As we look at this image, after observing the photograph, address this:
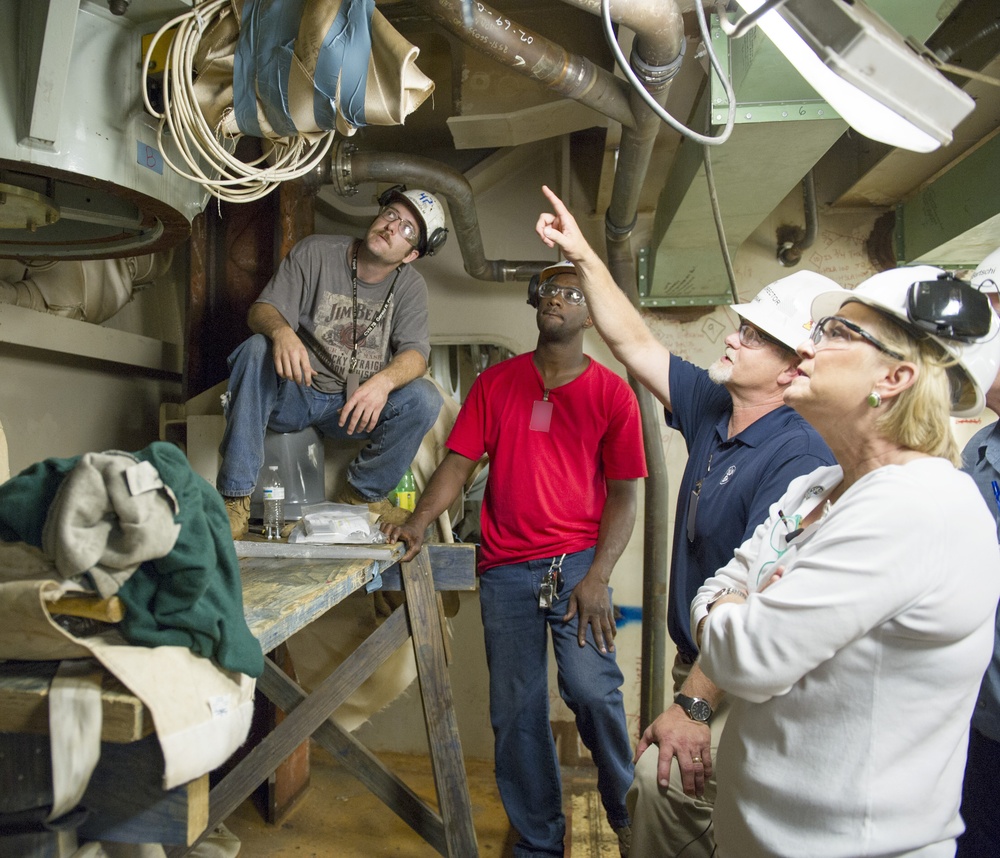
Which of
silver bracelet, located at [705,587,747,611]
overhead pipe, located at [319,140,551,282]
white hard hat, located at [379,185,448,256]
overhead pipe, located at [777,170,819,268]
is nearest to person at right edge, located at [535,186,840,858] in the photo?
silver bracelet, located at [705,587,747,611]

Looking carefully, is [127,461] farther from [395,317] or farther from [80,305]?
[80,305]

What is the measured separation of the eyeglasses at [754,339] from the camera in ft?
6.55

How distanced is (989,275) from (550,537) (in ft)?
5.27

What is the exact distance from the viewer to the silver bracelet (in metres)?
1.47

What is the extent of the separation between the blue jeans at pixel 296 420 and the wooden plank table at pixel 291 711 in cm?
37

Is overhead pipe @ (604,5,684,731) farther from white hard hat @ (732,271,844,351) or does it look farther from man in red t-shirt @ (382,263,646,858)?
white hard hat @ (732,271,844,351)

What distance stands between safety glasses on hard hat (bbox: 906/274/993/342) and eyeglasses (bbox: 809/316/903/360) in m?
0.07

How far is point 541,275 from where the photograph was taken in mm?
2902

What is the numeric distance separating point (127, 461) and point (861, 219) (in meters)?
3.82

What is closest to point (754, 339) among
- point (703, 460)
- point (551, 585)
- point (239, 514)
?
point (703, 460)

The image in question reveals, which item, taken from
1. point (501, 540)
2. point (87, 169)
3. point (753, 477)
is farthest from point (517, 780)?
point (87, 169)

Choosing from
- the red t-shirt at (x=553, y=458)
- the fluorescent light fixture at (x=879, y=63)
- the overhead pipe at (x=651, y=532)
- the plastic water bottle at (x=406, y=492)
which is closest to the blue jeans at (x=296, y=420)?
the plastic water bottle at (x=406, y=492)

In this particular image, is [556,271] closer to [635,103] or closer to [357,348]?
[635,103]

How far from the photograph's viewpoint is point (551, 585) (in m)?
2.67
